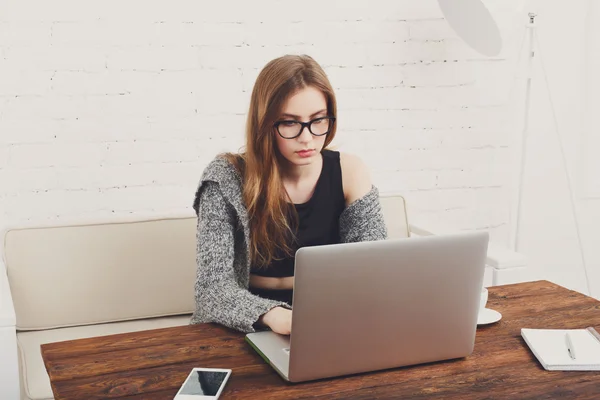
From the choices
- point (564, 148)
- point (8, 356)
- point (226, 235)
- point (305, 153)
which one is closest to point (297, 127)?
point (305, 153)

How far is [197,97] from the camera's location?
291 centimetres

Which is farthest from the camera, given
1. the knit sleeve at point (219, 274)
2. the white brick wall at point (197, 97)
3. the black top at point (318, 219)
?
the white brick wall at point (197, 97)

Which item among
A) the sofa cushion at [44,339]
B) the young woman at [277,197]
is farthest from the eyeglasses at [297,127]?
the sofa cushion at [44,339]

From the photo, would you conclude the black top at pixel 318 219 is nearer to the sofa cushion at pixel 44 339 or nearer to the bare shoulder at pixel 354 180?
the bare shoulder at pixel 354 180

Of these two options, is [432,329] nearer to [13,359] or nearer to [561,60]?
[13,359]

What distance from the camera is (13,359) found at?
6.07 feet

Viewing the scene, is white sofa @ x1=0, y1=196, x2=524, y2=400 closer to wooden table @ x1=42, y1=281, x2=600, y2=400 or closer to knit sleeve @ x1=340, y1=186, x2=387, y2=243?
knit sleeve @ x1=340, y1=186, x2=387, y2=243

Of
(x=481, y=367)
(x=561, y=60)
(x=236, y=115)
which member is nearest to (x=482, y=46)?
(x=561, y=60)

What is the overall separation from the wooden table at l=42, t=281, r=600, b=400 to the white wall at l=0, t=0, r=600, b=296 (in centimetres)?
108

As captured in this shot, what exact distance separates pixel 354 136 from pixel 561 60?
3.49 feet

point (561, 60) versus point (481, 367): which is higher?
point (561, 60)

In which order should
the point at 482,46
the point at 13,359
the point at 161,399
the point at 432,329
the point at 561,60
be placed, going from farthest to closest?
the point at 561,60 → the point at 482,46 → the point at 13,359 → the point at 432,329 → the point at 161,399

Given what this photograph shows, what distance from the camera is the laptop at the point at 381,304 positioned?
127 cm

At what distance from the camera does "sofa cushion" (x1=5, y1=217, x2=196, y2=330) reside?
236 cm
